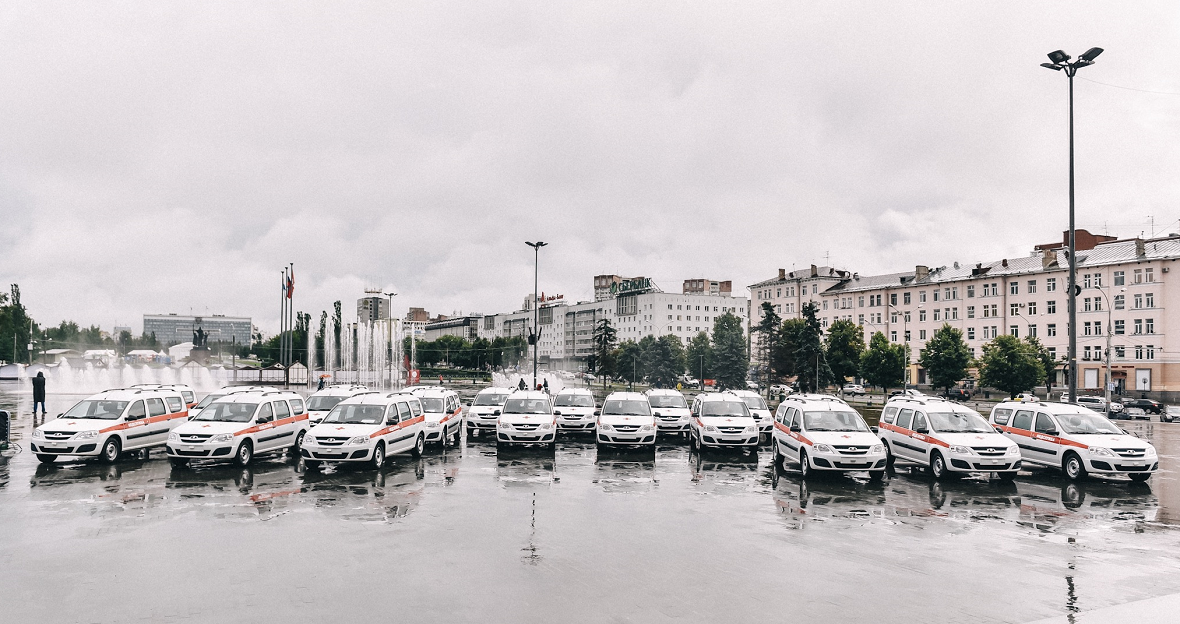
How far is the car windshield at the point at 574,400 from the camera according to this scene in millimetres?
26375

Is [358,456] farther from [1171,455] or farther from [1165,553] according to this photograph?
[1171,455]

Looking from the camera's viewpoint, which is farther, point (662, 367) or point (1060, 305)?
point (662, 367)

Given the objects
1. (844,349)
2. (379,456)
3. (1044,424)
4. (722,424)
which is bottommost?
(379,456)

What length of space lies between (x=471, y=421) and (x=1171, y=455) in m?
22.6

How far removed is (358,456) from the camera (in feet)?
57.2

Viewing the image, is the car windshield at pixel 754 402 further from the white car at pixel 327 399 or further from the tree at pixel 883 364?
the tree at pixel 883 364

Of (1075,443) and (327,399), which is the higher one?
(327,399)

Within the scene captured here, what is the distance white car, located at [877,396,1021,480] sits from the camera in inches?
659

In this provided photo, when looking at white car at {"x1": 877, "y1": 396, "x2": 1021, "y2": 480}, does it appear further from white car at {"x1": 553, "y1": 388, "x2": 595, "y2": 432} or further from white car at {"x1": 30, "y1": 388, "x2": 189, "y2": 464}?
white car at {"x1": 30, "y1": 388, "x2": 189, "y2": 464}

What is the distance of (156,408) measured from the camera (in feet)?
67.1

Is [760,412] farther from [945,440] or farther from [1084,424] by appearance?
[1084,424]

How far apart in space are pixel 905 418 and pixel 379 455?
42.7ft

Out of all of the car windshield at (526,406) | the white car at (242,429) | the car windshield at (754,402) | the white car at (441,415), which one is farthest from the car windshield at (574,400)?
the white car at (242,429)

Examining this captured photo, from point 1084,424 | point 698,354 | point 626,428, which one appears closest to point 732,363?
point 698,354
